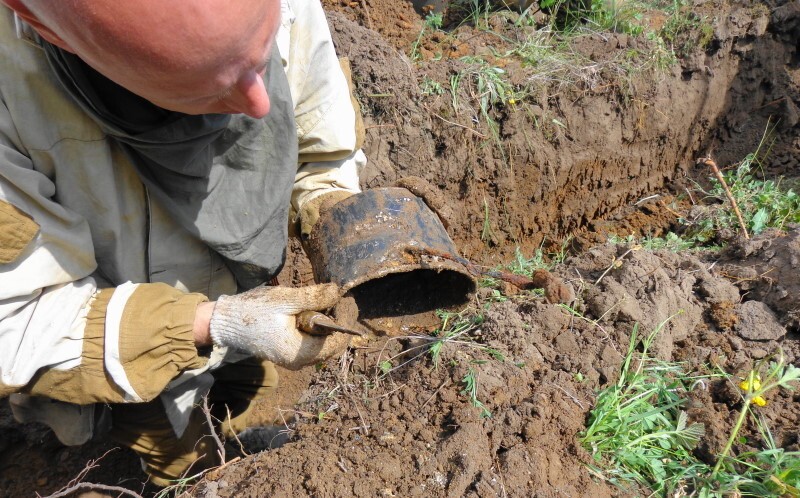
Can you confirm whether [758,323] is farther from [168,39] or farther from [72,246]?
[72,246]

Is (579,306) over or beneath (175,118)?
beneath

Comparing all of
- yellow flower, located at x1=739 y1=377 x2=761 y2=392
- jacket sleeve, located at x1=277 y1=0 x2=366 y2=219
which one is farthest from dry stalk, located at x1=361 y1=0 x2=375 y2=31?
yellow flower, located at x1=739 y1=377 x2=761 y2=392

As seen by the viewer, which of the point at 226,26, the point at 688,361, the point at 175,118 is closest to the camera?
the point at 226,26

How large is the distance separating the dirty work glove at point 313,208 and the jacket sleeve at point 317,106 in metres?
0.03

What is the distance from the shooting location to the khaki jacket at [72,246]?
1.21 meters

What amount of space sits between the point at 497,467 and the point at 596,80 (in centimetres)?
256

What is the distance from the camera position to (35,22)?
3.40 ft

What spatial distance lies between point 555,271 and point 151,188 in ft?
5.27

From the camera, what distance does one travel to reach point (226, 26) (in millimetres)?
956

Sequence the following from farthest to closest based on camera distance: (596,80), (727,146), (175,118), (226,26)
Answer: (727,146) → (596,80) → (175,118) → (226,26)

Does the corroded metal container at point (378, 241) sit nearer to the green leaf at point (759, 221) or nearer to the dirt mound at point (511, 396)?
the dirt mound at point (511, 396)

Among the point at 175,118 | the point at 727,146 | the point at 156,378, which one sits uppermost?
the point at 175,118

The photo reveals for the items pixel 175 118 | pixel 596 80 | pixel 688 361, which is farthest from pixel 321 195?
pixel 596 80

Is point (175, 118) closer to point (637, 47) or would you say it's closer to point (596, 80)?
point (596, 80)
